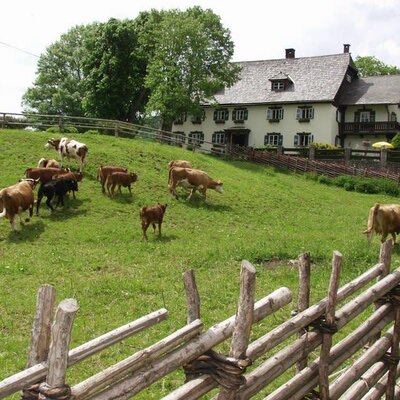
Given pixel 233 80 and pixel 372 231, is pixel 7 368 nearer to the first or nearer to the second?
pixel 372 231

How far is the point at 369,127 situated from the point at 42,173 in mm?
35125

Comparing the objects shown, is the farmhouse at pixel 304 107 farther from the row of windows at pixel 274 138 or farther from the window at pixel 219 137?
the window at pixel 219 137

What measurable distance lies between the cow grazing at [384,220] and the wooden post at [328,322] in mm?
11142

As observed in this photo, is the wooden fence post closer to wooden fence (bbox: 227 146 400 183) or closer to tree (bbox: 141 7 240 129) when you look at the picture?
wooden fence (bbox: 227 146 400 183)

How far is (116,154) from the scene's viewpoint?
2572 centimetres

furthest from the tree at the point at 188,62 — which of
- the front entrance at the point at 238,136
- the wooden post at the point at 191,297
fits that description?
the wooden post at the point at 191,297

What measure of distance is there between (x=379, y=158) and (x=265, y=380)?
3375cm

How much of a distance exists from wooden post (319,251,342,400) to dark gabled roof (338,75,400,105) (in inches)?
1750

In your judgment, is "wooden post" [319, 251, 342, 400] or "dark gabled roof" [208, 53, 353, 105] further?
"dark gabled roof" [208, 53, 353, 105]

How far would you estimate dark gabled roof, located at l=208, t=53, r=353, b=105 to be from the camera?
4753 cm

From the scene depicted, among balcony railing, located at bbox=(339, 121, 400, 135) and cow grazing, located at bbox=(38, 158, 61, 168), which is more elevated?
balcony railing, located at bbox=(339, 121, 400, 135)

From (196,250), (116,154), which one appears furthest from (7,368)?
(116,154)

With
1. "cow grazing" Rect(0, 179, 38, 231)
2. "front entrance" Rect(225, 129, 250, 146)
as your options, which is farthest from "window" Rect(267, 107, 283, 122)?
"cow grazing" Rect(0, 179, 38, 231)

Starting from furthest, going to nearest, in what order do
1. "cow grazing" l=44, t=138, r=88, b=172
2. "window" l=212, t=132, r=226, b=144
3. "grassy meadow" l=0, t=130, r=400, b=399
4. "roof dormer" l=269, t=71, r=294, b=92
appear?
"window" l=212, t=132, r=226, b=144 < "roof dormer" l=269, t=71, r=294, b=92 < "cow grazing" l=44, t=138, r=88, b=172 < "grassy meadow" l=0, t=130, r=400, b=399
